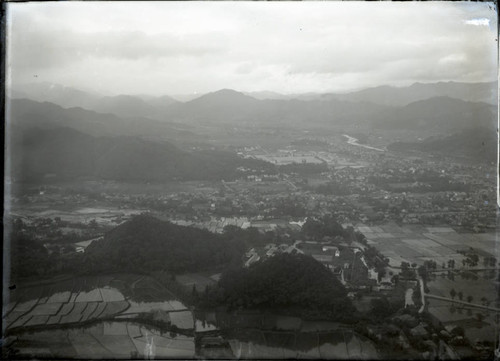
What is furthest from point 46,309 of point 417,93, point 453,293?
point 417,93

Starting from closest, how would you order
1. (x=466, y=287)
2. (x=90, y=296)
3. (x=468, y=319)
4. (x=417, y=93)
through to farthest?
(x=468, y=319), (x=90, y=296), (x=466, y=287), (x=417, y=93)

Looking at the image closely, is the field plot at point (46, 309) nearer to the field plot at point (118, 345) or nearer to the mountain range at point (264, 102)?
the field plot at point (118, 345)

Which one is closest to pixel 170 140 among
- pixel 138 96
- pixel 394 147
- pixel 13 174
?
pixel 138 96

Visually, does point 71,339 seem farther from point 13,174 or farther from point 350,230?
point 350,230

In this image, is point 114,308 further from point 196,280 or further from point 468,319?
point 468,319

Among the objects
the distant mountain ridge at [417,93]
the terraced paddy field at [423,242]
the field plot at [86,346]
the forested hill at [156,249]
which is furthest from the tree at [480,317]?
the field plot at [86,346]

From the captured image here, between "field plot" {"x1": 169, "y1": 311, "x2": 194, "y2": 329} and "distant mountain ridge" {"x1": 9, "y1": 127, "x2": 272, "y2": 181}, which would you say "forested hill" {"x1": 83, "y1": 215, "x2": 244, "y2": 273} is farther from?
"distant mountain ridge" {"x1": 9, "y1": 127, "x2": 272, "y2": 181}
